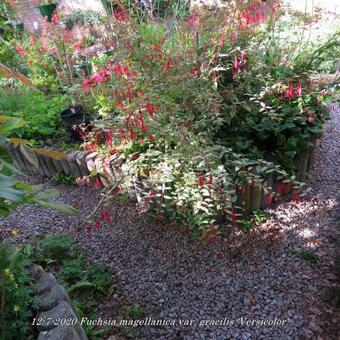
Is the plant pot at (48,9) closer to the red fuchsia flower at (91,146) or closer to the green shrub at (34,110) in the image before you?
the green shrub at (34,110)

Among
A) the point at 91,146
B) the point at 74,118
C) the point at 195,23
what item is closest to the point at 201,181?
the point at 91,146

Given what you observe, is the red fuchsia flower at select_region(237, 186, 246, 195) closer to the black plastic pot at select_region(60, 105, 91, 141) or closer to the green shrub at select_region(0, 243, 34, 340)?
the green shrub at select_region(0, 243, 34, 340)

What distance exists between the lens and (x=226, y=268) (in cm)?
196

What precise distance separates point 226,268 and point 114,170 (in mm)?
1063

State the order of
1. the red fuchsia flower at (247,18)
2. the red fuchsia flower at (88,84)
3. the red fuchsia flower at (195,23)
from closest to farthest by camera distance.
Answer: the red fuchsia flower at (247,18) < the red fuchsia flower at (195,23) < the red fuchsia flower at (88,84)

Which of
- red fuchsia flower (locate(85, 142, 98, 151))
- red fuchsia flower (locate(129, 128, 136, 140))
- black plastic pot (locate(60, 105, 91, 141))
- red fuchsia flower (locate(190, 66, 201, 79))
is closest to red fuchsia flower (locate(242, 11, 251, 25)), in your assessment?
red fuchsia flower (locate(190, 66, 201, 79))

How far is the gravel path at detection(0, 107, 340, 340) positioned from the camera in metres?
1.67

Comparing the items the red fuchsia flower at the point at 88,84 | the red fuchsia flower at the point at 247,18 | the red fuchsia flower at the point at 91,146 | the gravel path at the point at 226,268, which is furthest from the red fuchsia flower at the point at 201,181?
the red fuchsia flower at the point at 88,84

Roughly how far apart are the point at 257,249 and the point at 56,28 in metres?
3.34

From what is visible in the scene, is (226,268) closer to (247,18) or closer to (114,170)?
(114,170)

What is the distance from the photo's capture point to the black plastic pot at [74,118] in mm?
3062

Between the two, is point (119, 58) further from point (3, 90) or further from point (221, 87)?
point (3, 90)

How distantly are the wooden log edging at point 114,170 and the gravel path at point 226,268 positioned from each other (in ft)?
0.54

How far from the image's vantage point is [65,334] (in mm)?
1171
